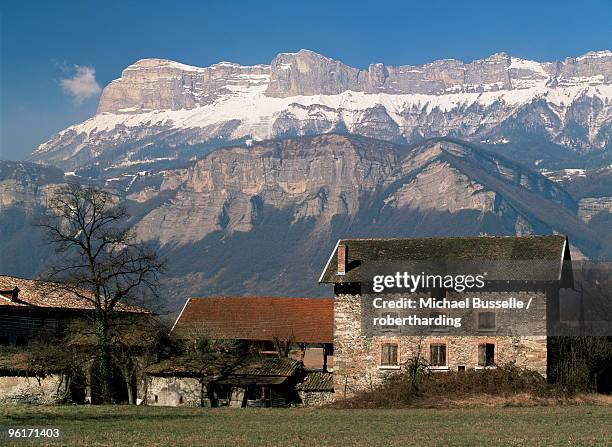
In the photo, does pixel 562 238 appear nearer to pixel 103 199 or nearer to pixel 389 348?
pixel 389 348

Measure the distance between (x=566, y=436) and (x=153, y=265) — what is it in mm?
29878

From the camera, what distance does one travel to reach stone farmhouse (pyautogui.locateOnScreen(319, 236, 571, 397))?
69938 mm

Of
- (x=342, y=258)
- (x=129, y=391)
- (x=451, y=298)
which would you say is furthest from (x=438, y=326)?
(x=129, y=391)

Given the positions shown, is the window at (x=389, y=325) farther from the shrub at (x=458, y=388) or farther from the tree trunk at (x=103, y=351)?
the tree trunk at (x=103, y=351)

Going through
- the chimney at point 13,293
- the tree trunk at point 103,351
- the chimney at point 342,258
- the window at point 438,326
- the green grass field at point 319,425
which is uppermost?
the chimney at point 342,258

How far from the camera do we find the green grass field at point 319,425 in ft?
138

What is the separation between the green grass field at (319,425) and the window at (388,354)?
9.37m

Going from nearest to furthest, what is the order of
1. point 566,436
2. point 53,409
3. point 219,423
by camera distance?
point 566,436, point 219,423, point 53,409

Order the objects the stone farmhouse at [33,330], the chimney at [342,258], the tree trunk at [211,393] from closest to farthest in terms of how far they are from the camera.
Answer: the stone farmhouse at [33,330]
the tree trunk at [211,393]
the chimney at [342,258]

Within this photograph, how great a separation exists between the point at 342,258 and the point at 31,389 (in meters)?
20.5

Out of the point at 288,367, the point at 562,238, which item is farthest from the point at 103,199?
→ the point at 562,238

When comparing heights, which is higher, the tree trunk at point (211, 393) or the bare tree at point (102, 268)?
the bare tree at point (102, 268)

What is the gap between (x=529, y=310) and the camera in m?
69.8

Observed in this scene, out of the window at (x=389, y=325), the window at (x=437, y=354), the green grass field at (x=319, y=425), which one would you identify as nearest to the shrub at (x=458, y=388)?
the window at (x=437, y=354)
